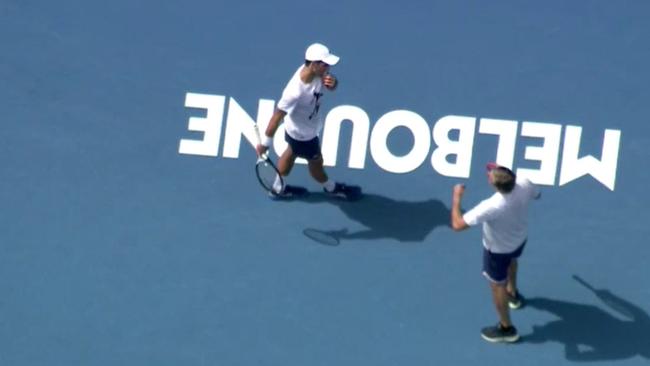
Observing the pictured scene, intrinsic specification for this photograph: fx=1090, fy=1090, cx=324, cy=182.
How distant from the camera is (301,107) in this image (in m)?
10.1

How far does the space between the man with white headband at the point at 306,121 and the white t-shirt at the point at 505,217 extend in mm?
1908

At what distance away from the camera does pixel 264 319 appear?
10039 mm

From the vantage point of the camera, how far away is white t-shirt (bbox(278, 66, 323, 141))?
32.7 feet

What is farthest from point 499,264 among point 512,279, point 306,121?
point 306,121

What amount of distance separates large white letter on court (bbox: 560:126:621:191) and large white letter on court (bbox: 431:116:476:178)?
0.94 metres

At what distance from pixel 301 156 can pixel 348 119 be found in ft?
3.27

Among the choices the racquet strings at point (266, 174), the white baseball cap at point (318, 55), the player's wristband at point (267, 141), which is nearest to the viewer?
the white baseball cap at point (318, 55)

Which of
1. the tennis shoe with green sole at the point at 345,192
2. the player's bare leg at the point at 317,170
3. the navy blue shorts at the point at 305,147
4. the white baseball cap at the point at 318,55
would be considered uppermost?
the white baseball cap at the point at 318,55

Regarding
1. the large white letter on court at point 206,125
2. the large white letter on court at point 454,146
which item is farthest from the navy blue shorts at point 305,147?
the large white letter on court at point 454,146

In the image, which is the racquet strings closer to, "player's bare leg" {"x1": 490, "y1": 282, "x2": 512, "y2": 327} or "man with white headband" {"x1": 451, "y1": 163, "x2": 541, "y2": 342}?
"man with white headband" {"x1": 451, "y1": 163, "x2": 541, "y2": 342}

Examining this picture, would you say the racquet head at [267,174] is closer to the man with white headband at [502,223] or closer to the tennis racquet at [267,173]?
the tennis racquet at [267,173]

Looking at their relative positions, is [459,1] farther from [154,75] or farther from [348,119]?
[154,75]

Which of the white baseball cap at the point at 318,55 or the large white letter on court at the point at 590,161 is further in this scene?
the large white letter on court at the point at 590,161

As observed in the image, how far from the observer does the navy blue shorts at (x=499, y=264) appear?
929 cm
